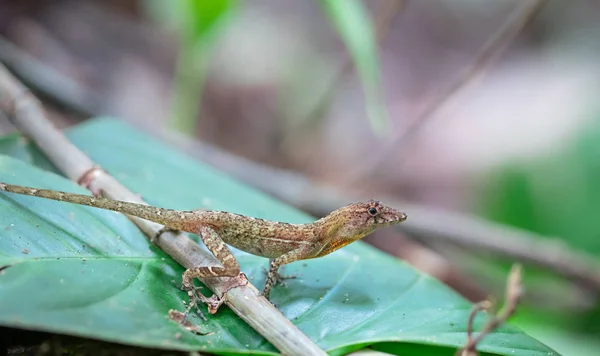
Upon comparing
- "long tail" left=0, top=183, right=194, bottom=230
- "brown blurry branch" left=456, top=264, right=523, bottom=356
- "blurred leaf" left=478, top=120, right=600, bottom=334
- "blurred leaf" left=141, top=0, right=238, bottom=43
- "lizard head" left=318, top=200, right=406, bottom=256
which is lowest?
"brown blurry branch" left=456, top=264, right=523, bottom=356

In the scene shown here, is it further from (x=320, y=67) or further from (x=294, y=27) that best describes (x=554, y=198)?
(x=294, y=27)

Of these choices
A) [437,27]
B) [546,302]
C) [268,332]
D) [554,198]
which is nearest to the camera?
[268,332]

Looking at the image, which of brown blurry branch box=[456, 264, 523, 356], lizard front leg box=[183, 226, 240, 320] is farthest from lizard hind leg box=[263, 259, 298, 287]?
brown blurry branch box=[456, 264, 523, 356]

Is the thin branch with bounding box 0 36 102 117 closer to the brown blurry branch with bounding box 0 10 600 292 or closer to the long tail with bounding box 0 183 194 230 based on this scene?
the brown blurry branch with bounding box 0 10 600 292

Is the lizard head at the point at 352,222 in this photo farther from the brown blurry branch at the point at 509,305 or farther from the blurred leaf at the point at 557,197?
the blurred leaf at the point at 557,197

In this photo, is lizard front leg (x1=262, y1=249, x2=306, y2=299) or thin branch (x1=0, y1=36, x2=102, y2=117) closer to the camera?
lizard front leg (x1=262, y1=249, x2=306, y2=299)

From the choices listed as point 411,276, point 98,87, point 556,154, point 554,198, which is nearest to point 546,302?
point 554,198

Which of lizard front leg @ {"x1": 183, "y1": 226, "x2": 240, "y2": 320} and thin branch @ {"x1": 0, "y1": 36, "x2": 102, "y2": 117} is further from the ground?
thin branch @ {"x1": 0, "y1": 36, "x2": 102, "y2": 117}
